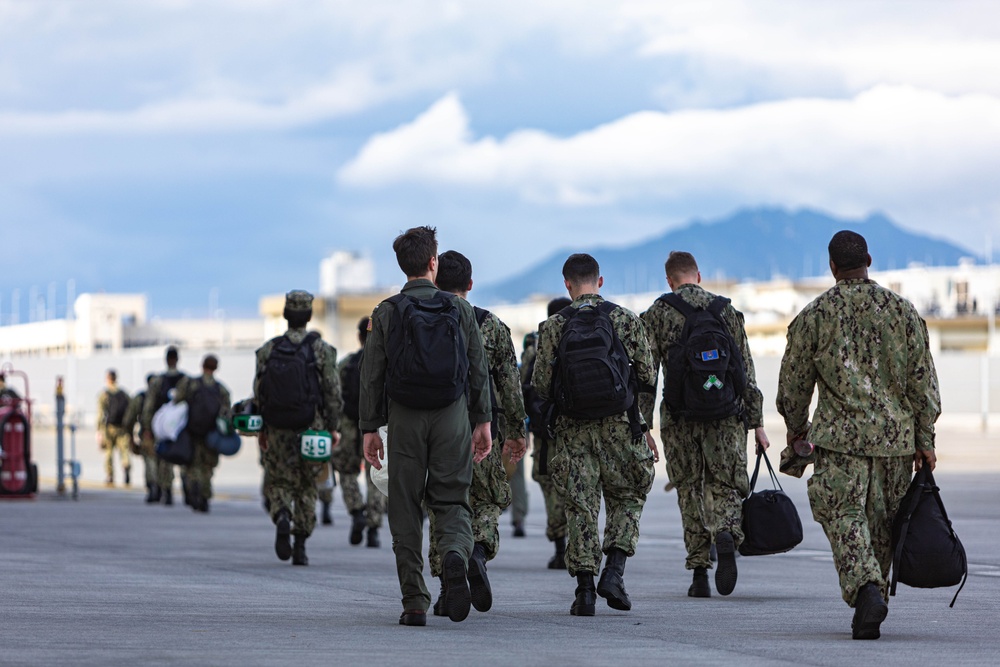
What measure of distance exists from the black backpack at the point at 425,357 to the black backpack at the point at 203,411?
12.1m

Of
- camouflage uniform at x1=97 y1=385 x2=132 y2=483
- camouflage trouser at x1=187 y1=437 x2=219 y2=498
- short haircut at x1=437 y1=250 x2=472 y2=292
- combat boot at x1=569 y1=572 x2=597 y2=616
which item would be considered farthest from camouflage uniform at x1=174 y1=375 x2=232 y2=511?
combat boot at x1=569 y1=572 x2=597 y2=616

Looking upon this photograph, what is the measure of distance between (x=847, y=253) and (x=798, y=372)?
62cm

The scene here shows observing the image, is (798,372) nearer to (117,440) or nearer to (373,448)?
(373,448)

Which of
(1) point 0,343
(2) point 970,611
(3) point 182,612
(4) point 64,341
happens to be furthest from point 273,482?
(1) point 0,343

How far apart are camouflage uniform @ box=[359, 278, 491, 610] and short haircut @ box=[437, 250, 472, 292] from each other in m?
1.02

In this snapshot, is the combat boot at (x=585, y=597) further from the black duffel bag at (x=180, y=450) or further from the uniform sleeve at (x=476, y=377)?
the black duffel bag at (x=180, y=450)

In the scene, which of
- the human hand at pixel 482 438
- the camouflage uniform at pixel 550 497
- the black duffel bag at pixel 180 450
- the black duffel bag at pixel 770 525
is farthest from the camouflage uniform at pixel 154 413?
the human hand at pixel 482 438

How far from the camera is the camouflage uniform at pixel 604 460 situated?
29.3 feet

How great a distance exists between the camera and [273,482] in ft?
40.3

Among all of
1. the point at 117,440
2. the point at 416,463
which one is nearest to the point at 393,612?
the point at 416,463

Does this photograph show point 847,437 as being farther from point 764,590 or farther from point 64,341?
point 64,341

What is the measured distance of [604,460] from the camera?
898 cm

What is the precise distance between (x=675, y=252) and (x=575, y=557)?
2.38 meters

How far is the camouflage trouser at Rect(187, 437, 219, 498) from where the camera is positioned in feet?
65.5
